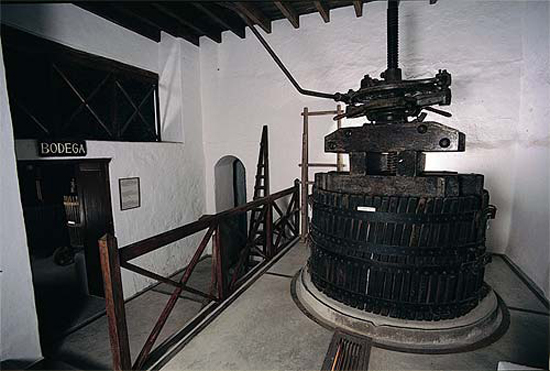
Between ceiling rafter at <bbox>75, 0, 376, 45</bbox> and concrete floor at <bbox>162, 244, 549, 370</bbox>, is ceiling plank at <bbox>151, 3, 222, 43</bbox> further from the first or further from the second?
concrete floor at <bbox>162, 244, 549, 370</bbox>

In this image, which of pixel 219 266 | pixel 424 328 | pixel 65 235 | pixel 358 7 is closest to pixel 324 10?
pixel 358 7

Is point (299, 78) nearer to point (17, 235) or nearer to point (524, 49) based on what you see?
point (524, 49)

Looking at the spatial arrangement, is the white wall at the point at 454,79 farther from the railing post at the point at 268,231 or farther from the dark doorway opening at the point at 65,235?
the dark doorway opening at the point at 65,235

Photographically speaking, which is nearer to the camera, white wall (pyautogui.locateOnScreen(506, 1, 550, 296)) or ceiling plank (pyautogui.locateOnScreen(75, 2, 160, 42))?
white wall (pyautogui.locateOnScreen(506, 1, 550, 296))

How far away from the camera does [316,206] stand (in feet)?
9.23

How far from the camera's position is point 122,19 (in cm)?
463

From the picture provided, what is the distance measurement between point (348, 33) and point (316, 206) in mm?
3472

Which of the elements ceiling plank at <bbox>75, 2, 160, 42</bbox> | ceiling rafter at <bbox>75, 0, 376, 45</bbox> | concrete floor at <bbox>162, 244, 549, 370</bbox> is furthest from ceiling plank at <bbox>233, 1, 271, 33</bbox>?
concrete floor at <bbox>162, 244, 549, 370</bbox>

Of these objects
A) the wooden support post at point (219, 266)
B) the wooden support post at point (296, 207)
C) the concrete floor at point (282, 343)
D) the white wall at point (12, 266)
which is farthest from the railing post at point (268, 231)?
the white wall at point (12, 266)

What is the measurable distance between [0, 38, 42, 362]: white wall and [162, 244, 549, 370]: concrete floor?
1408 millimetres

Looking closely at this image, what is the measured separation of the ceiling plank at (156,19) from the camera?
4259 mm

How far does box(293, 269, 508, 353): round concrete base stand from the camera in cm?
218

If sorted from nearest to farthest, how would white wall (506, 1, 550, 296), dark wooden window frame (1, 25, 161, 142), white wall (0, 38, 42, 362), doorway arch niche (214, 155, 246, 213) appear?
white wall (0, 38, 42, 362), white wall (506, 1, 550, 296), dark wooden window frame (1, 25, 161, 142), doorway arch niche (214, 155, 246, 213)

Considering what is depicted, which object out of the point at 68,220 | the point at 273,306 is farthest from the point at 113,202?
the point at 273,306
